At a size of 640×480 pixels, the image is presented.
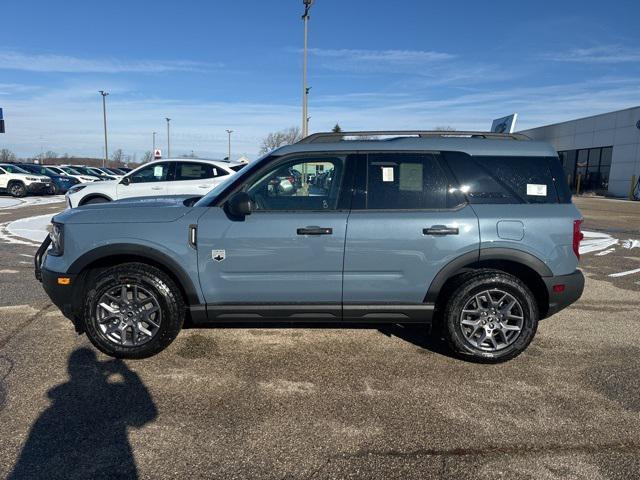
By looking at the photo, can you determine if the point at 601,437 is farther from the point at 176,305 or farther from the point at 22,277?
the point at 22,277

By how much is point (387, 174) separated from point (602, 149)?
134ft

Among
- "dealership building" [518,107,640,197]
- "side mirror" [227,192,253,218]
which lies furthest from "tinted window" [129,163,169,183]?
"dealership building" [518,107,640,197]

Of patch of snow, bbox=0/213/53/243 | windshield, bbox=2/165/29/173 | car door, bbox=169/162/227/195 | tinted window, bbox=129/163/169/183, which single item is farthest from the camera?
windshield, bbox=2/165/29/173

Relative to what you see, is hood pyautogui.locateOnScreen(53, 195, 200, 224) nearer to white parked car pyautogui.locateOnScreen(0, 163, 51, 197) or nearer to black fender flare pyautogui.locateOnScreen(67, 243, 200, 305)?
black fender flare pyautogui.locateOnScreen(67, 243, 200, 305)

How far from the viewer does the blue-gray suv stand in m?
3.78

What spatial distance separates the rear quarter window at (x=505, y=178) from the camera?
12.7 ft

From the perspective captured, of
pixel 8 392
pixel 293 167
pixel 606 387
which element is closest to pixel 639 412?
pixel 606 387

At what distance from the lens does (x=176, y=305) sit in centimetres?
386

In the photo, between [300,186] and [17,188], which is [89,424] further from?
[17,188]

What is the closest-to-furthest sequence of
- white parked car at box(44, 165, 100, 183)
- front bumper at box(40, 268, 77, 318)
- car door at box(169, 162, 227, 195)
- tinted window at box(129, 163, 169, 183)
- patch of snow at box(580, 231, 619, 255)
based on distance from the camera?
front bumper at box(40, 268, 77, 318) < patch of snow at box(580, 231, 619, 255) < car door at box(169, 162, 227, 195) < tinted window at box(129, 163, 169, 183) < white parked car at box(44, 165, 100, 183)

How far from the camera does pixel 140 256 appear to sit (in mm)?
3873

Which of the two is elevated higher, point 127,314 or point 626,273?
point 127,314

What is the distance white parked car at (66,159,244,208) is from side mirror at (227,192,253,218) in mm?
6923

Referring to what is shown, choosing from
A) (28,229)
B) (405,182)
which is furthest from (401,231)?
(28,229)
